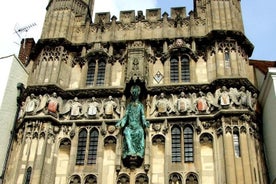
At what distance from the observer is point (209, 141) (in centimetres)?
1978

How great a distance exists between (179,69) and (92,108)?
16.7ft

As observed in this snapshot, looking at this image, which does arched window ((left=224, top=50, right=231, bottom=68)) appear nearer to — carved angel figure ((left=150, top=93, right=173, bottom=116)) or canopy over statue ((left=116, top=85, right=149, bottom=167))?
carved angel figure ((left=150, top=93, right=173, bottom=116))

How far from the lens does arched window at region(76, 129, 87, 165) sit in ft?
66.0

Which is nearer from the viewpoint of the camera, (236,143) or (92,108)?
(236,143)

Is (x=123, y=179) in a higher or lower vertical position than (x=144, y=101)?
lower

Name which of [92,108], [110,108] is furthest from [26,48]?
[110,108]

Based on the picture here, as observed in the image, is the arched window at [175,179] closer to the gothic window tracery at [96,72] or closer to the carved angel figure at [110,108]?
the carved angel figure at [110,108]

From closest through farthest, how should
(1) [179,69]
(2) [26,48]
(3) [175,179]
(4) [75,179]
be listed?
(3) [175,179] < (4) [75,179] < (1) [179,69] < (2) [26,48]

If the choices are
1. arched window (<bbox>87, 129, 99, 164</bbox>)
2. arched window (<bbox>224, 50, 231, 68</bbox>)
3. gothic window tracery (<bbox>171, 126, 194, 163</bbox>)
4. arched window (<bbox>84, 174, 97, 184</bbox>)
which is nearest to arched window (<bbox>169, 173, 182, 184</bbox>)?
gothic window tracery (<bbox>171, 126, 194, 163</bbox>)

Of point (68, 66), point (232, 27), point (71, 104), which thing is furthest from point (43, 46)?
point (232, 27)

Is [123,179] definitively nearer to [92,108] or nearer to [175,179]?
[175,179]

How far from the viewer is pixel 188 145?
1986 cm

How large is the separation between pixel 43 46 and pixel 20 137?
217 inches

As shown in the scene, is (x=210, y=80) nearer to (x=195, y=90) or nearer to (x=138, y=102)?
(x=195, y=90)
